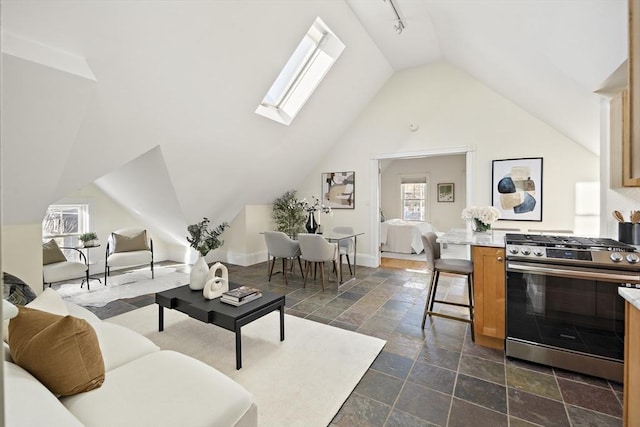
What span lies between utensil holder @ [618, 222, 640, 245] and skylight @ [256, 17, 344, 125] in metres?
3.56

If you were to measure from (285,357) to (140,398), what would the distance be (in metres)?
1.31

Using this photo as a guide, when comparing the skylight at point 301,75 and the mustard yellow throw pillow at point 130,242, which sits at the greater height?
the skylight at point 301,75

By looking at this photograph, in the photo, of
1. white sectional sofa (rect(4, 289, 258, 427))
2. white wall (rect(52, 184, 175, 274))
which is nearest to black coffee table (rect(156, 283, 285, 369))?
white sectional sofa (rect(4, 289, 258, 427))

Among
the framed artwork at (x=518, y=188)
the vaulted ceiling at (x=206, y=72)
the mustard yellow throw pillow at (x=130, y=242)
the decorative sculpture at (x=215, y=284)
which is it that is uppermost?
the vaulted ceiling at (x=206, y=72)

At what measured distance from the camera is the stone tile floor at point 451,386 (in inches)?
75.5

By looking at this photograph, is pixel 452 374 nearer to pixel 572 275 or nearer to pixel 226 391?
pixel 572 275

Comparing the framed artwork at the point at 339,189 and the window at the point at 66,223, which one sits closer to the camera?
the window at the point at 66,223

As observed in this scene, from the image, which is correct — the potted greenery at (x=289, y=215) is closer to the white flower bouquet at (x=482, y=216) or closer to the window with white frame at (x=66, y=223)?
the window with white frame at (x=66, y=223)

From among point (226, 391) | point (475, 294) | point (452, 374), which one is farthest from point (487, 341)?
point (226, 391)

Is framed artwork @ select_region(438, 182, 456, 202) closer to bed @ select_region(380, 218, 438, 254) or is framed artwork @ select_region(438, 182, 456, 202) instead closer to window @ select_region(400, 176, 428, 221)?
window @ select_region(400, 176, 428, 221)

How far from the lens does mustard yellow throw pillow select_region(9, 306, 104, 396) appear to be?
4.50 feet

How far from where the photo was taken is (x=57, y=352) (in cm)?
139

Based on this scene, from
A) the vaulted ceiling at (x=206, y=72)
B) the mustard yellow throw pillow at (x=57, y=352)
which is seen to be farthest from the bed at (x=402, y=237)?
the mustard yellow throw pillow at (x=57, y=352)

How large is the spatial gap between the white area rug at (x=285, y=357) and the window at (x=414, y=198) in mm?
6704
